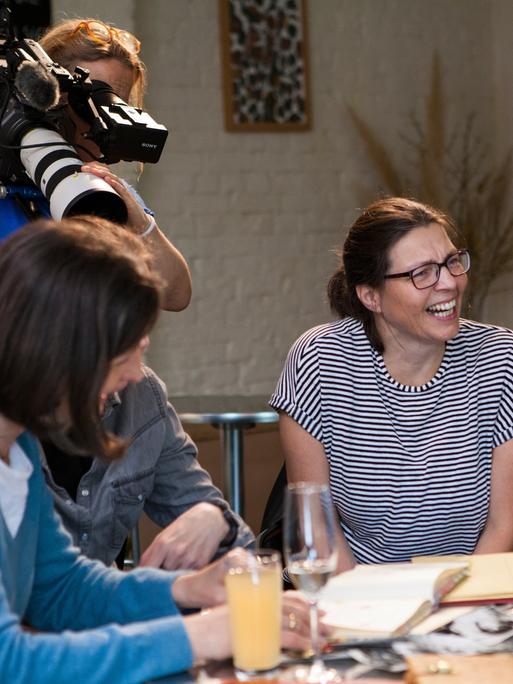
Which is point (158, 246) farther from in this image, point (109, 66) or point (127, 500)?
point (127, 500)

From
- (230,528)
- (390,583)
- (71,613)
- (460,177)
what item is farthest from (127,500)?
(460,177)

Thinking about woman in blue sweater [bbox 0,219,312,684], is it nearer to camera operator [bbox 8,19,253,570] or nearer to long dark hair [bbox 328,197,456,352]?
camera operator [bbox 8,19,253,570]

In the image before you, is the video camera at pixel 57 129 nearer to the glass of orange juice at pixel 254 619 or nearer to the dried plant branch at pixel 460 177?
the glass of orange juice at pixel 254 619

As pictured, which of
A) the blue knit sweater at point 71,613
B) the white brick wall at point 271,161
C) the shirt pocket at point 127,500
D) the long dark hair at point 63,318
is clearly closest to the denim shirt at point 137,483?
the shirt pocket at point 127,500

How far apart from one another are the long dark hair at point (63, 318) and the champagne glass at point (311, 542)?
0.75 feet

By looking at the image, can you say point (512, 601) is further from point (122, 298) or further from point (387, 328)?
point (387, 328)

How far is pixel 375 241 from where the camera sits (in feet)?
6.50

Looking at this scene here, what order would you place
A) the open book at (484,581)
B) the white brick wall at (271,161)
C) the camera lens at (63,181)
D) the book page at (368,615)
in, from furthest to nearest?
the white brick wall at (271,161), the camera lens at (63,181), the open book at (484,581), the book page at (368,615)

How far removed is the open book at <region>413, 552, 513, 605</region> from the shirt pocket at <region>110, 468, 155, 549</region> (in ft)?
1.36

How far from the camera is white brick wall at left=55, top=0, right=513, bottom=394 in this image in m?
4.79

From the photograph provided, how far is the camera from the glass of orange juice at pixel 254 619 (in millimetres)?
1045

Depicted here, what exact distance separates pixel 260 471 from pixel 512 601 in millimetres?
2588

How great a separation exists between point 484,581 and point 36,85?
94 cm

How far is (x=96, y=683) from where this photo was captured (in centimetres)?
102
